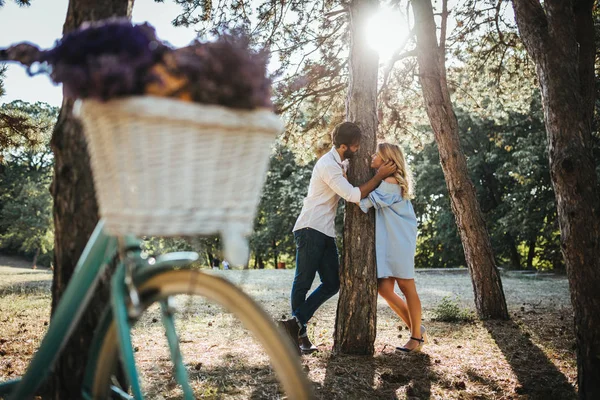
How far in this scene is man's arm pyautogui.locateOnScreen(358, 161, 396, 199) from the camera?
4.33 meters

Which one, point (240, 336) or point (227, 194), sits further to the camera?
point (240, 336)

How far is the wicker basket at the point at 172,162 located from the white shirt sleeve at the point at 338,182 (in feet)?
9.42

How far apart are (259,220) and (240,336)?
95.6 feet

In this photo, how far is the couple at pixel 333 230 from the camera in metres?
4.29

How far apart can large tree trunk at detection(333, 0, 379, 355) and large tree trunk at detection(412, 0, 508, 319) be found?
95.1 inches

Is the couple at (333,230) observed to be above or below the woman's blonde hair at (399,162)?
below

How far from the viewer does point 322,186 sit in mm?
4305

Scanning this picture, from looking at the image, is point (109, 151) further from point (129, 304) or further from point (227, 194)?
point (129, 304)

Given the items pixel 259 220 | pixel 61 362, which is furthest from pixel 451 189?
pixel 259 220

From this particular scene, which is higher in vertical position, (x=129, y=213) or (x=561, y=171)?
(x=561, y=171)

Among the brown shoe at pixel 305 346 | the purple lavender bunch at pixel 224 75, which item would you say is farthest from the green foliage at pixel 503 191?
the purple lavender bunch at pixel 224 75

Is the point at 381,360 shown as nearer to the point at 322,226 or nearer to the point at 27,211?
the point at 322,226

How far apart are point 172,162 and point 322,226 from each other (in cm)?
315

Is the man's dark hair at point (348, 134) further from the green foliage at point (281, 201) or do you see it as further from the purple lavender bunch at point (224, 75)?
the green foliage at point (281, 201)
